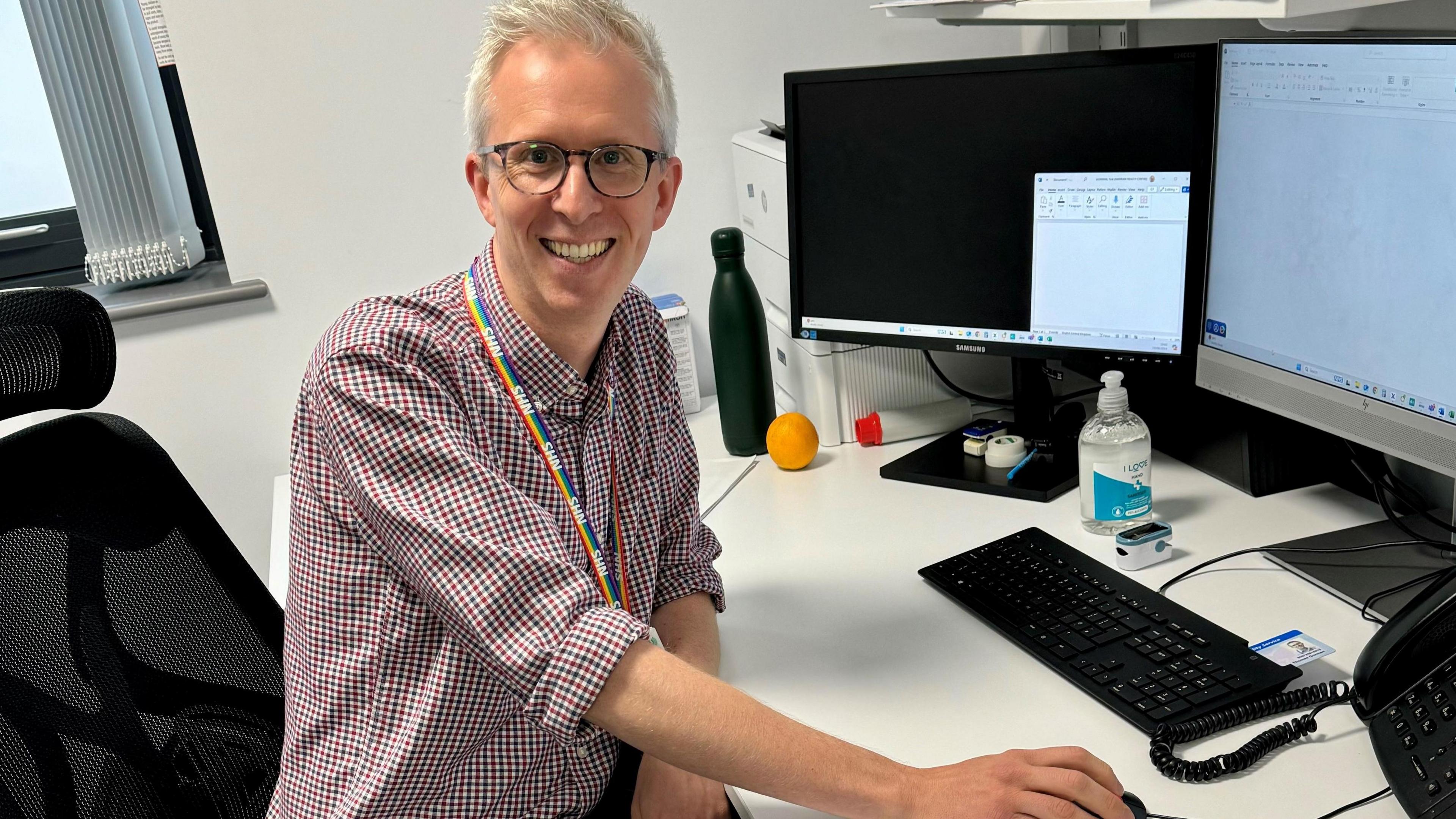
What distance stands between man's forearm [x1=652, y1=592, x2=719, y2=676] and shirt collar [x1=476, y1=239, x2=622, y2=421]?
0.73 ft

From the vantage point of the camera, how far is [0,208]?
212 centimetres

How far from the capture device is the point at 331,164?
191cm

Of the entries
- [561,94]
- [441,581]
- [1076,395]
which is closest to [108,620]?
[441,581]

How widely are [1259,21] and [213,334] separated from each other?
161 centimetres

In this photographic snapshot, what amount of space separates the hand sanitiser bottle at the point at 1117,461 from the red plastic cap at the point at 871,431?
0.40 meters

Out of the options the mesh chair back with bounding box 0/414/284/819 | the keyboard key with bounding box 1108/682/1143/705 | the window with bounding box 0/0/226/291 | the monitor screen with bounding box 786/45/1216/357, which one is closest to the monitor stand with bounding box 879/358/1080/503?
the monitor screen with bounding box 786/45/1216/357

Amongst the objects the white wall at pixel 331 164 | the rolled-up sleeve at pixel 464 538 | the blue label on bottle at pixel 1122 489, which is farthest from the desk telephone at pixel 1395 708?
the white wall at pixel 331 164

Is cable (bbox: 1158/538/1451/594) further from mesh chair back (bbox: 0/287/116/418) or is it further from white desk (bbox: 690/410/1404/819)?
mesh chair back (bbox: 0/287/116/418)

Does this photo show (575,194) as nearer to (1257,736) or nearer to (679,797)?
(679,797)

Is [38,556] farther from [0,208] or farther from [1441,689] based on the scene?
[0,208]

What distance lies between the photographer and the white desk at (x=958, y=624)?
919 millimetres

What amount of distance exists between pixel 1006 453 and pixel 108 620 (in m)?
1.04

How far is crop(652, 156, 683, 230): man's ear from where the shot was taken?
1212mm

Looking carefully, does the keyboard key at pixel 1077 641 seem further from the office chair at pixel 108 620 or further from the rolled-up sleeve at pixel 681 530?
the office chair at pixel 108 620
